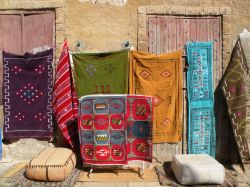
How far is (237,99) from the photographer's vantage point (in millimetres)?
6402

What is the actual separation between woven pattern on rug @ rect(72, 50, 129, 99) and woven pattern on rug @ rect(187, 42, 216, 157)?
1.36 metres

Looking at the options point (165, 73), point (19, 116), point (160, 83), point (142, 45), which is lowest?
point (19, 116)

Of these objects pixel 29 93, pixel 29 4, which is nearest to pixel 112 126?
pixel 29 93

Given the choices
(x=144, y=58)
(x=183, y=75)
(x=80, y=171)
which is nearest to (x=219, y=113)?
(x=183, y=75)

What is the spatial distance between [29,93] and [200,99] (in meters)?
3.52

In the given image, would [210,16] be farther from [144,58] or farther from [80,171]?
[80,171]

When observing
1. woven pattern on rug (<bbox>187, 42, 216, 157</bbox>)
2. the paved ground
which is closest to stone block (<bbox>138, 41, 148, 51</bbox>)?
woven pattern on rug (<bbox>187, 42, 216, 157</bbox>)

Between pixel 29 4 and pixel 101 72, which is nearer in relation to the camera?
pixel 101 72

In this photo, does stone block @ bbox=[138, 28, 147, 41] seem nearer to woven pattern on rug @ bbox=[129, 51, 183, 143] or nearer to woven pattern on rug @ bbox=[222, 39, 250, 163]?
woven pattern on rug @ bbox=[129, 51, 183, 143]

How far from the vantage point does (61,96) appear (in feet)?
21.4

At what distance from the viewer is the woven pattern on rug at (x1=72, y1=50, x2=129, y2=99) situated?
21.2 feet

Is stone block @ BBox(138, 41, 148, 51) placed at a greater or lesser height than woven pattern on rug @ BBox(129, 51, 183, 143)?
greater

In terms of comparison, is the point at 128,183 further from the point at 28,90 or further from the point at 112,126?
the point at 28,90

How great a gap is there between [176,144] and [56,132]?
8.31ft
